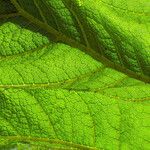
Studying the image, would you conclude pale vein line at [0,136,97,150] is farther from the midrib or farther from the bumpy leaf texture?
the midrib

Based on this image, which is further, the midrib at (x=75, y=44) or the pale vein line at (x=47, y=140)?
the midrib at (x=75, y=44)

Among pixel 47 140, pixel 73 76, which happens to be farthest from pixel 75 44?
pixel 47 140

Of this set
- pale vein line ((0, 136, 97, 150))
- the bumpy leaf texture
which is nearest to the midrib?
the bumpy leaf texture

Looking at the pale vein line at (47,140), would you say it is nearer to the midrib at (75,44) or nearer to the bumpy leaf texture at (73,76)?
the bumpy leaf texture at (73,76)

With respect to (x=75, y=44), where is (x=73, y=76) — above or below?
below

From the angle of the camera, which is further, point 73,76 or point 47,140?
point 73,76

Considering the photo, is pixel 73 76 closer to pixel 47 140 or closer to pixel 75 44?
pixel 75 44

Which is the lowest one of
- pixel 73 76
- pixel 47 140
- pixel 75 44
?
pixel 47 140

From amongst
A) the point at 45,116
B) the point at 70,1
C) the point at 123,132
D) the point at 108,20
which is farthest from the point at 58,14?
the point at 123,132

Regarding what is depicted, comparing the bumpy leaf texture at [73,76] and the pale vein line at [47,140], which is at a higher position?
the bumpy leaf texture at [73,76]

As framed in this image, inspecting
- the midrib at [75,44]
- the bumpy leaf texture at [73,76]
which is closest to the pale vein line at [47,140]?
the bumpy leaf texture at [73,76]
